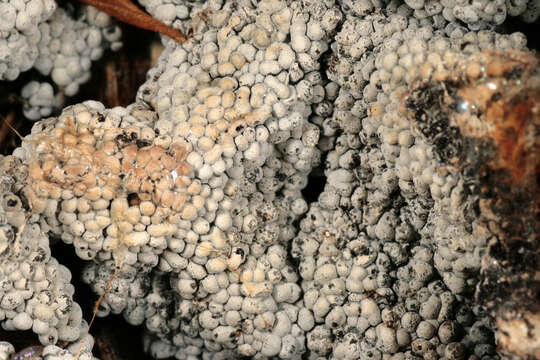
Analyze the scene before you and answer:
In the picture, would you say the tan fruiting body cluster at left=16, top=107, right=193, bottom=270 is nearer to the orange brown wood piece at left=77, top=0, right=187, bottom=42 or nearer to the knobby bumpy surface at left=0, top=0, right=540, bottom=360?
the knobby bumpy surface at left=0, top=0, right=540, bottom=360

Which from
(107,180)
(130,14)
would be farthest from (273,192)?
(130,14)

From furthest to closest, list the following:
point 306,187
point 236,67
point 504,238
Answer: point 306,187 < point 236,67 < point 504,238

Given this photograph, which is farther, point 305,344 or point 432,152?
point 305,344

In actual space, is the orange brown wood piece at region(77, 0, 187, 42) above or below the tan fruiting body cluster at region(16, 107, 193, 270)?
above

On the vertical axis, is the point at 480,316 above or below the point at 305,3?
below

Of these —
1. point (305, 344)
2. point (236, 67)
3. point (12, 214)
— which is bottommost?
point (305, 344)

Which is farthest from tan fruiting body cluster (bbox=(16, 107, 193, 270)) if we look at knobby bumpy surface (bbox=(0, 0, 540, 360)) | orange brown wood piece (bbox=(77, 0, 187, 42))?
orange brown wood piece (bbox=(77, 0, 187, 42))

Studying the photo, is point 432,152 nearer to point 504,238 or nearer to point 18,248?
point 504,238

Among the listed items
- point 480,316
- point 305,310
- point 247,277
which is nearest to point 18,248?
point 247,277
